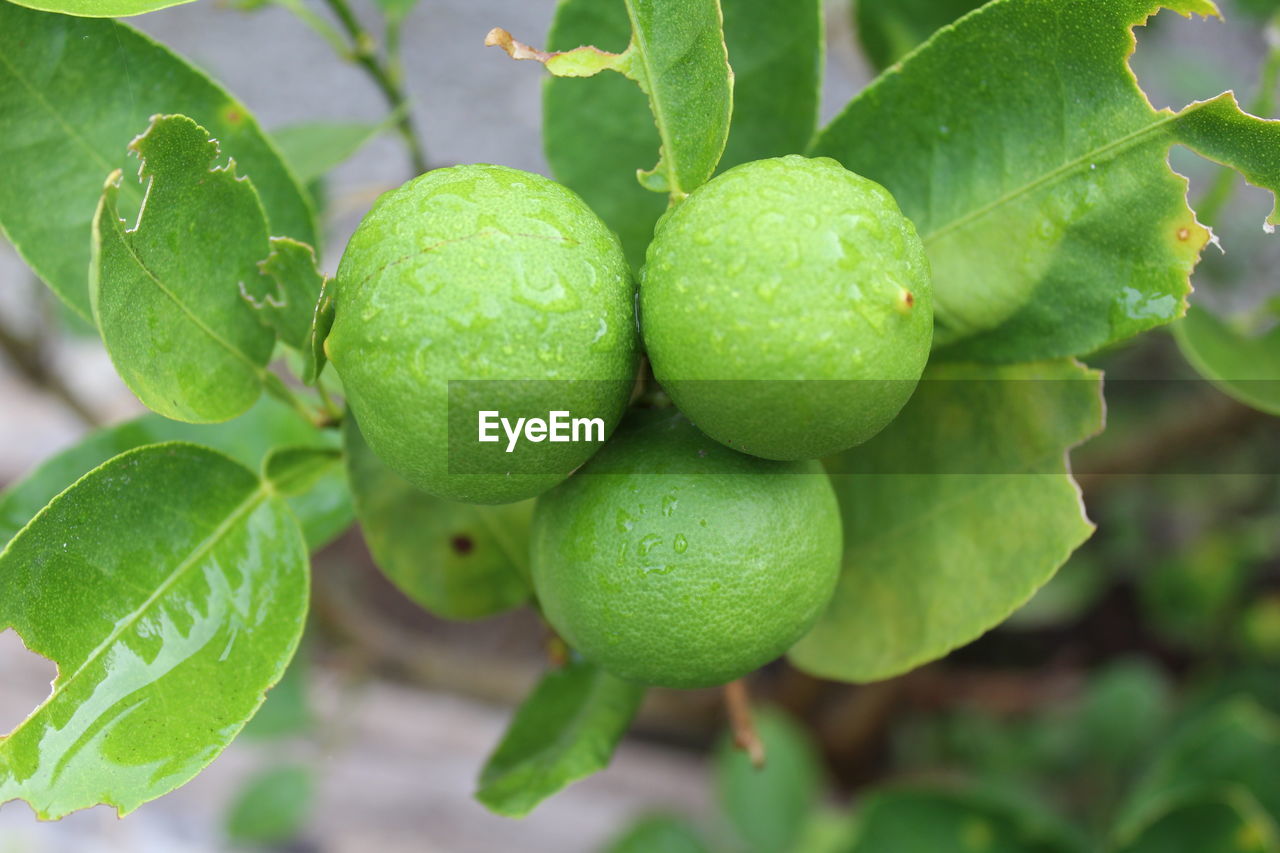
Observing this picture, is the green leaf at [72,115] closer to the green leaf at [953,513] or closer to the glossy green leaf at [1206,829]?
the green leaf at [953,513]

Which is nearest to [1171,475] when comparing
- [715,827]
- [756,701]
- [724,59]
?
[756,701]

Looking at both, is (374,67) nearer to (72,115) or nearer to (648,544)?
(72,115)

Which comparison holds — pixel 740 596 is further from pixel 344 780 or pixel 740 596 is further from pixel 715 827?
pixel 344 780

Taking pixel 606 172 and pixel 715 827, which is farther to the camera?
pixel 715 827

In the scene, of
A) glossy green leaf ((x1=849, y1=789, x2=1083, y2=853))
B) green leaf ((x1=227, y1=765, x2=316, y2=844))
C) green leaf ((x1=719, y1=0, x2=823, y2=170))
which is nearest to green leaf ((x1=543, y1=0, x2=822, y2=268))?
green leaf ((x1=719, y1=0, x2=823, y2=170))

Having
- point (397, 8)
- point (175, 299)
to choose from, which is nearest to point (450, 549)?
point (175, 299)

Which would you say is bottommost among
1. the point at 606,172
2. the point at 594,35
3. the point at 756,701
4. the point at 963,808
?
the point at 756,701
